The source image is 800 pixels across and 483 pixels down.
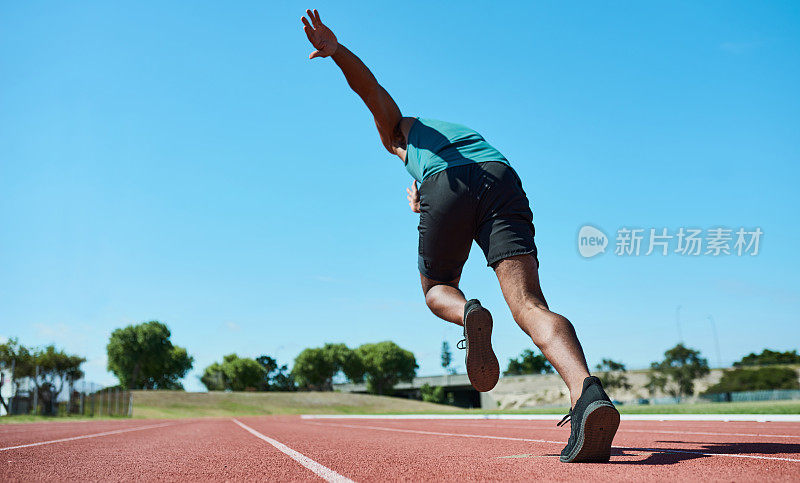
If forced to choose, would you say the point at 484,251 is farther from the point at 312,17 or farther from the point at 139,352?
the point at 139,352

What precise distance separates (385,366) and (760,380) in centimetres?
5065

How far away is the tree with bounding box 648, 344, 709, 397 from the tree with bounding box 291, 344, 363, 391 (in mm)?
43828

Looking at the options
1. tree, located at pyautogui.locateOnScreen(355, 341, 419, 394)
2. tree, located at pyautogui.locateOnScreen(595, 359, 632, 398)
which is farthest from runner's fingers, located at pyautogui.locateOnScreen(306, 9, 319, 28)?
tree, located at pyautogui.locateOnScreen(355, 341, 419, 394)

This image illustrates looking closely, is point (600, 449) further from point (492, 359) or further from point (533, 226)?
point (533, 226)

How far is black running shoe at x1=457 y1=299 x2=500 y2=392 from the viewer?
2.77 metres

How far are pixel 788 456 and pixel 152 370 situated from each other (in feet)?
290

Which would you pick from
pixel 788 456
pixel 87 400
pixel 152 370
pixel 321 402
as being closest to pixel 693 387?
pixel 321 402

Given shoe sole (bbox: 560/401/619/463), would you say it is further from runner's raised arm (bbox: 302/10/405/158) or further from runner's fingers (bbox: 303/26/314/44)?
runner's fingers (bbox: 303/26/314/44)

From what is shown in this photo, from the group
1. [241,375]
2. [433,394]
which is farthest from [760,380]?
[241,375]

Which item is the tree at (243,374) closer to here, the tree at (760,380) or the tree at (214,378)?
the tree at (214,378)

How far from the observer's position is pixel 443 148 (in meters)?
3.12

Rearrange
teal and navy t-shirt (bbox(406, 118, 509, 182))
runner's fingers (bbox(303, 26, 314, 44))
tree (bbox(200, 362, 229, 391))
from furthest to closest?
tree (bbox(200, 362, 229, 391)), runner's fingers (bbox(303, 26, 314, 44)), teal and navy t-shirt (bbox(406, 118, 509, 182))

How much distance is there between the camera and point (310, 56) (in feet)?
12.1

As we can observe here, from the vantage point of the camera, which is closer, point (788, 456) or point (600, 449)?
point (600, 449)
